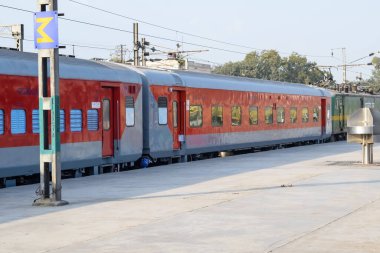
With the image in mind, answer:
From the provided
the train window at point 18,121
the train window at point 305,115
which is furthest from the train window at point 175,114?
the train window at point 305,115

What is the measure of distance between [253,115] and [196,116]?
259 inches

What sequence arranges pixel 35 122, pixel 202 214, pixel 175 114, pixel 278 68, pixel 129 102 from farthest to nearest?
pixel 278 68 < pixel 175 114 < pixel 129 102 < pixel 35 122 < pixel 202 214

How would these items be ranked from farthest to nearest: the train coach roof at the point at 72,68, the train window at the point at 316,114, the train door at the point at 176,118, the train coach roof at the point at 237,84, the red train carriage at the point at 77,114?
the train window at the point at 316,114 < the train coach roof at the point at 237,84 < the train door at the point at 176,118 < the train coach roof at the point at 72,68 < the red train carriage at the point at 77,114

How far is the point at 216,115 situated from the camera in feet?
93.4

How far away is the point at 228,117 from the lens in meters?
29.7

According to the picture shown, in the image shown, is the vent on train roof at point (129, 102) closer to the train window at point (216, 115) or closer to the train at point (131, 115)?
the train at point (131, 115)

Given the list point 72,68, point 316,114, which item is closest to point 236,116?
point 72,68

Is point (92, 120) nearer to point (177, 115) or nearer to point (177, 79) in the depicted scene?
point (177, 115)

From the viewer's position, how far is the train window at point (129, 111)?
852 inches

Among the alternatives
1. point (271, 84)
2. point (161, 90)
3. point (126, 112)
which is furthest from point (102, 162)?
point (271, 84)

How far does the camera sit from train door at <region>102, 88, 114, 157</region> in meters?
20.6

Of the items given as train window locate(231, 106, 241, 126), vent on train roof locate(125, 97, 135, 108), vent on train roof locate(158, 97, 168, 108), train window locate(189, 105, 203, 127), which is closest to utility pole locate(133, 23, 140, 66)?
train window locate(231, 106, 241, 126)

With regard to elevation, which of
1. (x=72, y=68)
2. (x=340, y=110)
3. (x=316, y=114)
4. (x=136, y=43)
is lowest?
(x=316, y=114)

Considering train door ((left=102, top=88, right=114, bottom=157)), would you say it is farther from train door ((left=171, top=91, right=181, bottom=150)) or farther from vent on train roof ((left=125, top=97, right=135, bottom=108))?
train door ((left=171, top=91, right=181, bottom=150))
